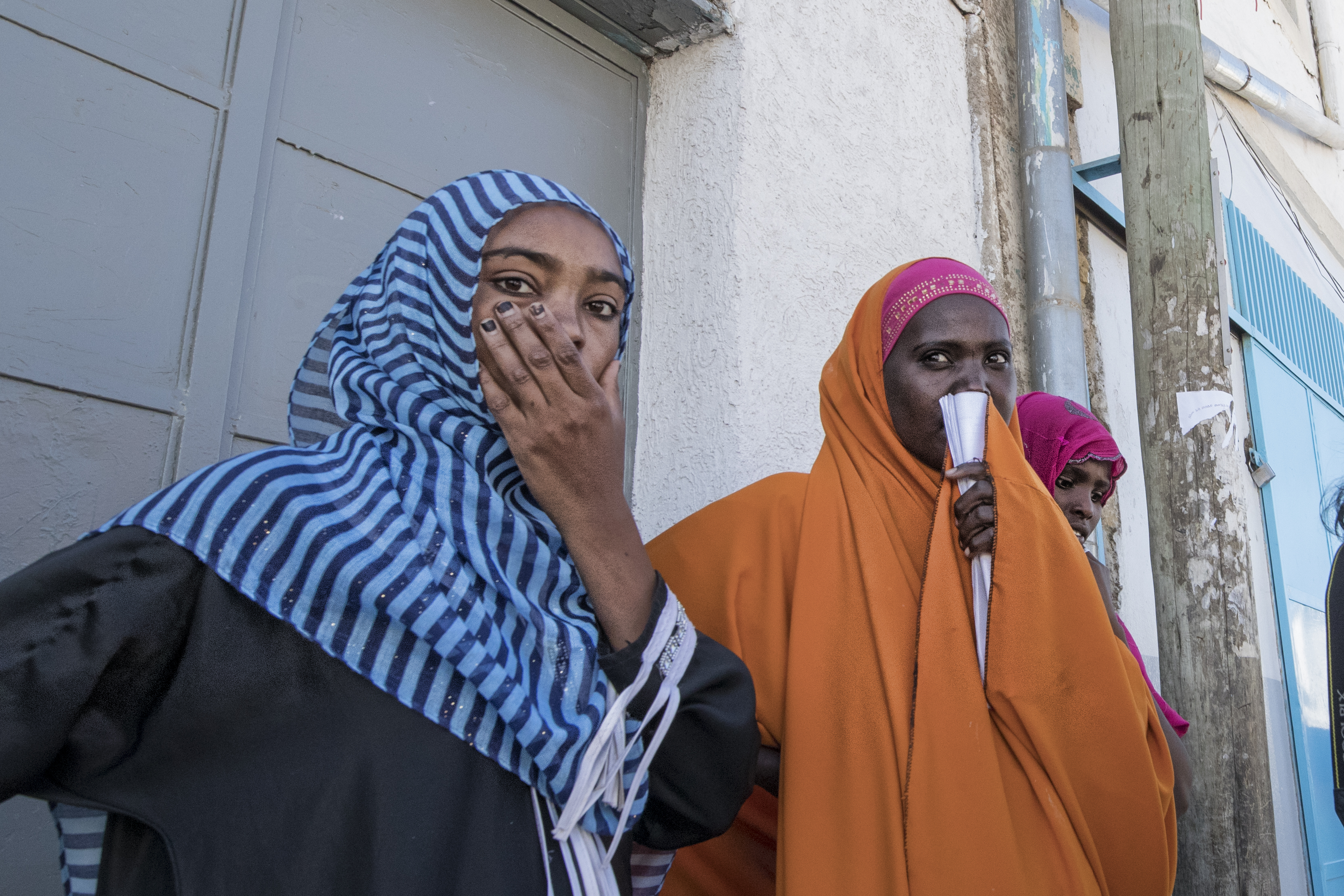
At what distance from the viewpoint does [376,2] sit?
2.12 metres

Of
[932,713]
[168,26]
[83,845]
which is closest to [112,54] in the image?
[168,26]

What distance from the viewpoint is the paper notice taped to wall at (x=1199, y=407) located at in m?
2.39

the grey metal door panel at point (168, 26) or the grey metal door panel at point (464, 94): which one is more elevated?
the grey metal door panel at point (464, 94)

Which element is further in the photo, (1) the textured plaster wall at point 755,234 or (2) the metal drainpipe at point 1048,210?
(2) the metal drainpipe at point 1048,210

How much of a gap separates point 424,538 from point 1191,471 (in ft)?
6.94

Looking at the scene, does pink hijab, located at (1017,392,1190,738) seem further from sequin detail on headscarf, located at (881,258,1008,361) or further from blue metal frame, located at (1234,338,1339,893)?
blue metal frame, located at (1234,338,1339,893)

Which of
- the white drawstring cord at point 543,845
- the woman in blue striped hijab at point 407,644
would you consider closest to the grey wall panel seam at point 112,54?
the woman in blue striped hijab at point 407,644

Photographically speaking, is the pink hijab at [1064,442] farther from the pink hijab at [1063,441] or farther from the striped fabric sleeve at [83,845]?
the striped fabric sleeve at [83,845]

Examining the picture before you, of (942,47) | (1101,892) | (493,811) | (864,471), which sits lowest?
(1101,892)

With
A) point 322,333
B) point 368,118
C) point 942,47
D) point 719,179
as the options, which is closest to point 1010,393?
point 719,179

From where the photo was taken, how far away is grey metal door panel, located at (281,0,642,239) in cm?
200

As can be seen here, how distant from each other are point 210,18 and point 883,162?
81.6 inches

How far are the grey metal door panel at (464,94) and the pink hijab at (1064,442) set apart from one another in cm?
127

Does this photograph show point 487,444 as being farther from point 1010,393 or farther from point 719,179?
point 719,179
